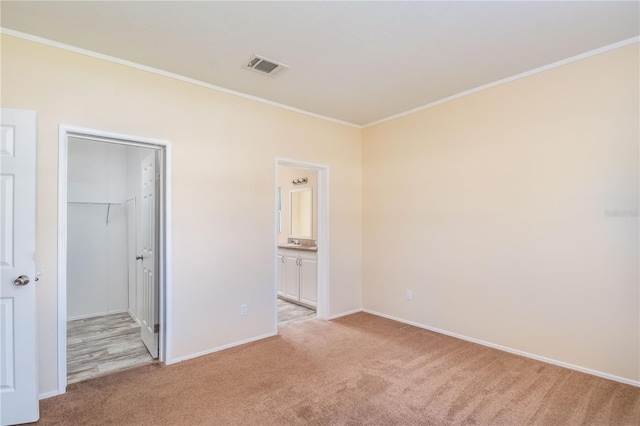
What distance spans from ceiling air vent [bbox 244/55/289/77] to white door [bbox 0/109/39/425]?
165cm

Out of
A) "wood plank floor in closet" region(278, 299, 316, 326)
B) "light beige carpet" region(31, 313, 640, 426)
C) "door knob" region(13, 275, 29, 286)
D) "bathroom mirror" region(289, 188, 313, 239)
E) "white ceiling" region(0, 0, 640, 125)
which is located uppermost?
"white ceiling" region(0, 0, 640, 125)

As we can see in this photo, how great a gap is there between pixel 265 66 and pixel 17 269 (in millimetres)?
2408

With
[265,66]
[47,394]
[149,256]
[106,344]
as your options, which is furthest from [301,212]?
[47,394]

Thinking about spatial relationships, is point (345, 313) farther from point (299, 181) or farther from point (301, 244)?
point (299, 181)

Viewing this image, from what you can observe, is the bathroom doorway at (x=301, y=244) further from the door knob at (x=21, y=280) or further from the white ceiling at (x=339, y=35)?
the door knob at (x=21, y=280)

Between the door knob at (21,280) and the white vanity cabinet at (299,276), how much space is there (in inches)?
126

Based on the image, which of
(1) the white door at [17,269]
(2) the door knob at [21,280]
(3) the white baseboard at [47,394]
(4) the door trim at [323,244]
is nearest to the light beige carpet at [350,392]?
(3) the white baseboard at [47,394]

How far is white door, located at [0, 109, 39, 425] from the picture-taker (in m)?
2.11

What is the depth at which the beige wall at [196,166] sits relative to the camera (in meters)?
2.49

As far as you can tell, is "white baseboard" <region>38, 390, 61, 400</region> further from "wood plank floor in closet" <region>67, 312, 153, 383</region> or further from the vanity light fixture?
the vanity light fixture

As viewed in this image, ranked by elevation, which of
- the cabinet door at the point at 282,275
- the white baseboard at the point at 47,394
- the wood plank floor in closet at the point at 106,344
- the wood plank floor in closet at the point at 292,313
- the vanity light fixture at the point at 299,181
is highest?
the vanity light fixture at the point at 299,181

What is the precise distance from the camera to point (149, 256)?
336cm

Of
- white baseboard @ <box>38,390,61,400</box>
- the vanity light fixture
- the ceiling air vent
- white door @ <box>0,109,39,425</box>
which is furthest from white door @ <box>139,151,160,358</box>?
the vanity light fixture

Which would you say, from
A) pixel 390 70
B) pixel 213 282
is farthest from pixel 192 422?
pixel 390 70
